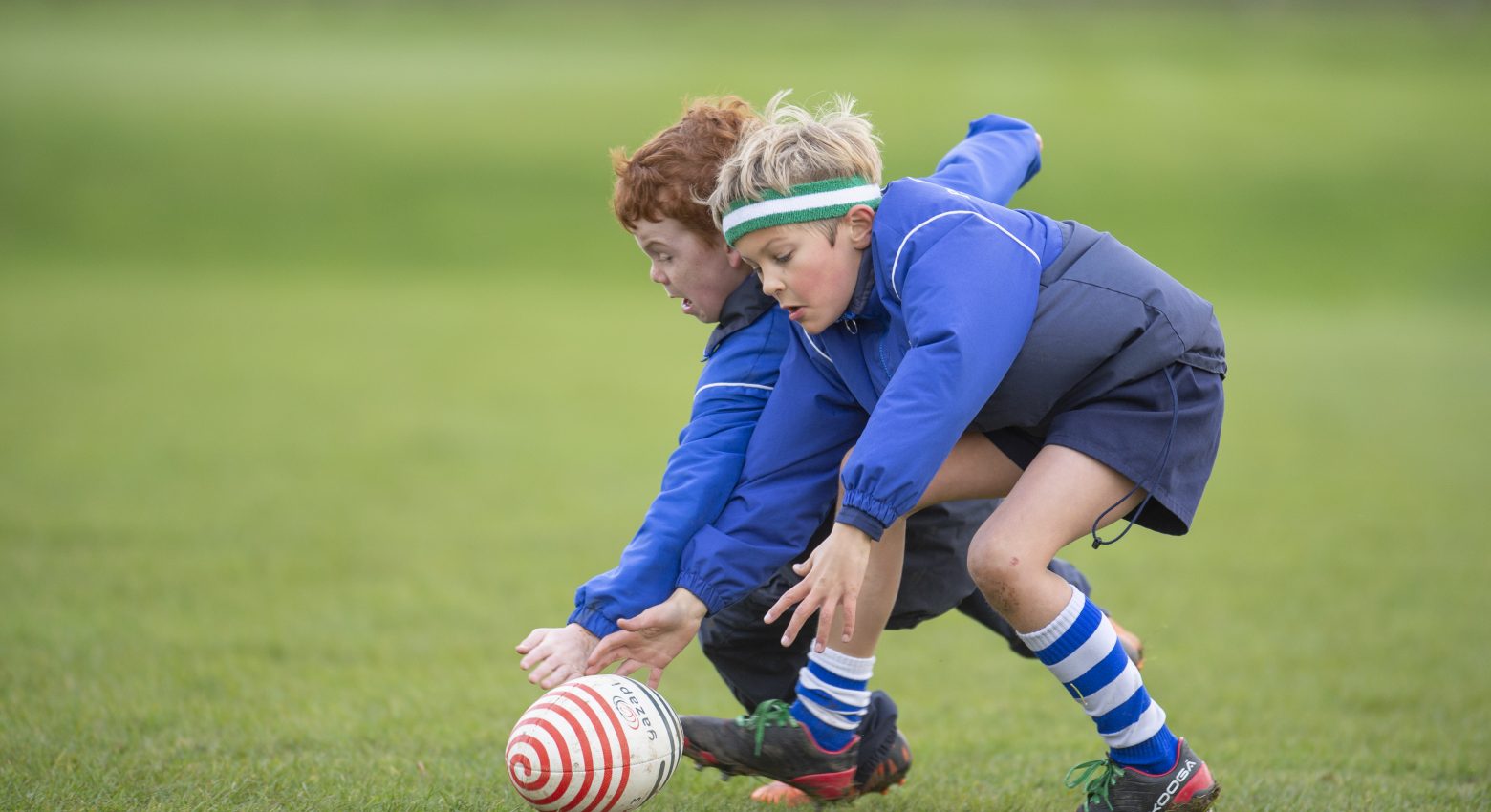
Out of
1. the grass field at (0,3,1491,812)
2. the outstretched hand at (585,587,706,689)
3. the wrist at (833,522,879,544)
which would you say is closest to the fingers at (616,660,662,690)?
the outstretched hand at (585,587,706,689)

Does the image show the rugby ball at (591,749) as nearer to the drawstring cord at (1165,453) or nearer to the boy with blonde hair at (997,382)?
the boy with blonde hair at (997,382)

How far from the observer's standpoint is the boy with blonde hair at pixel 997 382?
116 inches

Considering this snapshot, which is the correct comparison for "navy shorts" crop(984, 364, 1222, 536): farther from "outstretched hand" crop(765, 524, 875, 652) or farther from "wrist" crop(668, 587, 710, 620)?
"wrist" crop(668, 587, 710, 620)

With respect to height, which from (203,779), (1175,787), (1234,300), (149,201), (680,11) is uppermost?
(680,11)

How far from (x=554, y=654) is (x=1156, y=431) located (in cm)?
147

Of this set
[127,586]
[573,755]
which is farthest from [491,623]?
[573,755]

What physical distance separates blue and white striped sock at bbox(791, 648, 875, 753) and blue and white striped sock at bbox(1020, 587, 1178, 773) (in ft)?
1.75

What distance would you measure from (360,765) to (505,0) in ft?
107

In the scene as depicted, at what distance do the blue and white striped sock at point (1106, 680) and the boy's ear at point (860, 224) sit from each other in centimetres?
93

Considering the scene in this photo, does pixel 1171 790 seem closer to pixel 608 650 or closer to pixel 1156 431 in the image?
pixel 1156 431

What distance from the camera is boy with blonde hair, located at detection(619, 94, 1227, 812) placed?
9.68ft


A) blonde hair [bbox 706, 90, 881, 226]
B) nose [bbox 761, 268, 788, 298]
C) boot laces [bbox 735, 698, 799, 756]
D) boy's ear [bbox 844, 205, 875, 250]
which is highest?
blonde hair [bbox 706, 90, 881, 226]

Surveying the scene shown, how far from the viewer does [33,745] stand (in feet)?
12.5

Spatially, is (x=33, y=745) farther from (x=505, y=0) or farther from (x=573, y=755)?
(x=505, y=0)
